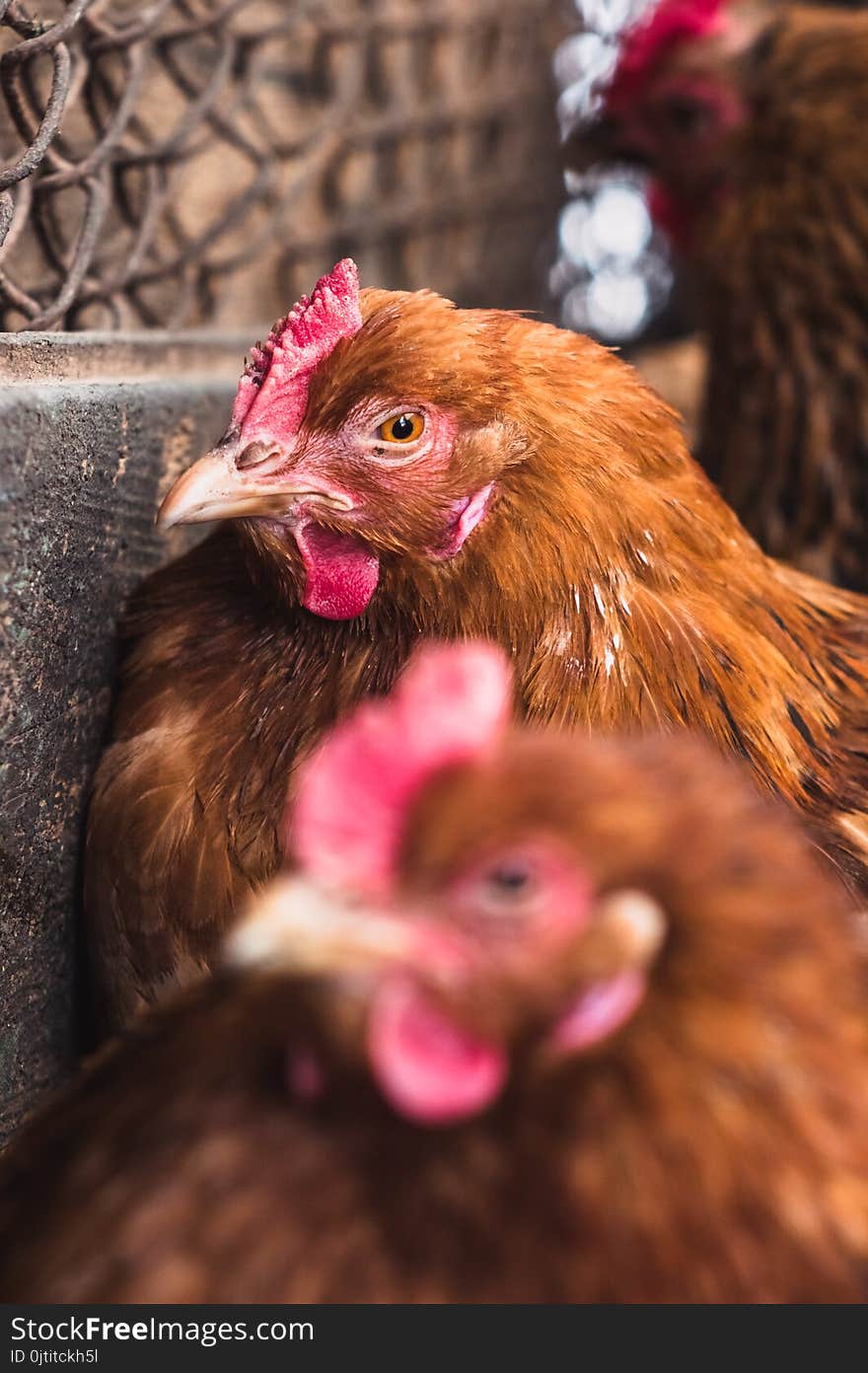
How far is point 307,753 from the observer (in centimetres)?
140

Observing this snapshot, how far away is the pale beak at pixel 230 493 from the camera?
1.30m

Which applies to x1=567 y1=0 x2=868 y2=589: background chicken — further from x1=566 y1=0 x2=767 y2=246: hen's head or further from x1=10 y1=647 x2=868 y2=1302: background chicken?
x1=10 y1=647 x2=868 y2=1302: background chicken

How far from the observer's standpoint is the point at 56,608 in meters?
1.43

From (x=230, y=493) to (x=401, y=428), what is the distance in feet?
0.62

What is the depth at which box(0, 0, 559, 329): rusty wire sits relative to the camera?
1733 mm

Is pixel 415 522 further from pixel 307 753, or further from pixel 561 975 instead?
pixel 561 975

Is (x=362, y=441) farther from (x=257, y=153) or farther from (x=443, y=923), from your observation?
(x=257, y=153)

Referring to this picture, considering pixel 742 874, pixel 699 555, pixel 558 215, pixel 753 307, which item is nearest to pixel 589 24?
pixel 558 215

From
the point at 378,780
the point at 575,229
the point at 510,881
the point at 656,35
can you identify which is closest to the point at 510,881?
the point at 510,881

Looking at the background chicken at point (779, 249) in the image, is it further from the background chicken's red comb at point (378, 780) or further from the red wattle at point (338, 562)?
the background chicken's red comb at point (378, 780)

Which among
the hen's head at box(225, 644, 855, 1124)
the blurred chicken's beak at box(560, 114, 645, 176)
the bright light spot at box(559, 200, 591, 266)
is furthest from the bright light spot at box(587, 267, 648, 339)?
the hen's head at box(225, 644, 855, 1124)

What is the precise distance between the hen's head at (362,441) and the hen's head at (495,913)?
1.70ft

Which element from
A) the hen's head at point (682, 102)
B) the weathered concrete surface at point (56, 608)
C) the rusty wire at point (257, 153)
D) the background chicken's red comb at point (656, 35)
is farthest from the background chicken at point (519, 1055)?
the background chicken's red comb at point (656, 35)

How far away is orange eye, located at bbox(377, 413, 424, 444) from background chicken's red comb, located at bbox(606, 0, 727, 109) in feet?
6.23
